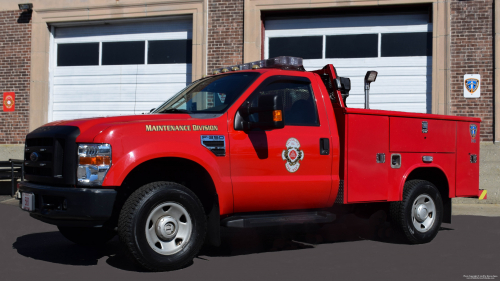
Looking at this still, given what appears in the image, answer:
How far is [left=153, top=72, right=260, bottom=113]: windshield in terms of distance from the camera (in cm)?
584

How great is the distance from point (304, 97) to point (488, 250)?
2938mm

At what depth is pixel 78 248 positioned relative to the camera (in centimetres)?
657

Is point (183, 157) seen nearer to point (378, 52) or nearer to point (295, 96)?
point (295, 96)

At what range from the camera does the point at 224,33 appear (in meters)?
13.9

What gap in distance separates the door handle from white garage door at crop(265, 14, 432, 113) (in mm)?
7618

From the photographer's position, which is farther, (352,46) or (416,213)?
(352,46)

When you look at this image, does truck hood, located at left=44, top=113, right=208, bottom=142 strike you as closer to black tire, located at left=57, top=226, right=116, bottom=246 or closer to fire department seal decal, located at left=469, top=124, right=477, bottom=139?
black tire, located at left=57, top=226, right=116, bottom=246

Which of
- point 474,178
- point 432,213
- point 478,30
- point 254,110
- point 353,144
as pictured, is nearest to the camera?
point 254,110

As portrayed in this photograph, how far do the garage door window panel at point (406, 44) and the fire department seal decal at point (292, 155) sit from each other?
832cm

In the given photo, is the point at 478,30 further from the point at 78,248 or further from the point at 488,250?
the point at 78,248

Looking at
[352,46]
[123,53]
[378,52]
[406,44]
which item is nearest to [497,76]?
[406,44]

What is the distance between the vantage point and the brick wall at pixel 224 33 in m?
13.9

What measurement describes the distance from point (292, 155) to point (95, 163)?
2.14 metres

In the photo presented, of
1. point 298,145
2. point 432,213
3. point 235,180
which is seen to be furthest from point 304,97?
point 432,213
